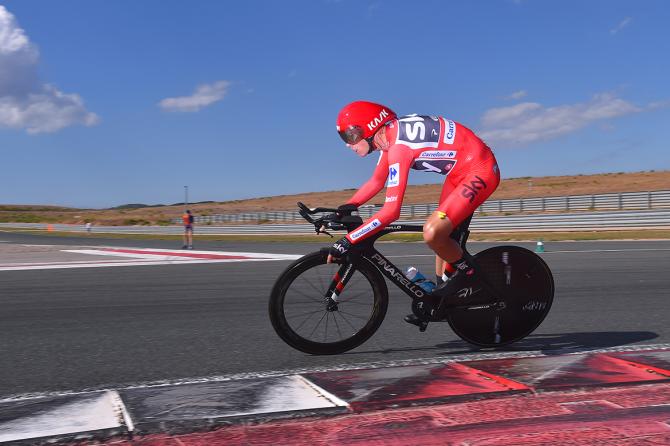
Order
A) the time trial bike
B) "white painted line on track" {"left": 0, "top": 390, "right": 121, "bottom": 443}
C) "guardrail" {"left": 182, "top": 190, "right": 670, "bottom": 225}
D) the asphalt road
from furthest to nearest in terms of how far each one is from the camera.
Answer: "guardrail" {"left": 182, "top": 190, "right": 670, "bottom": 225} < the time trial bike < the asphalt road < "white painted line on track" {"left": 0, "top": 390, "right": 121, "bottom": 443}

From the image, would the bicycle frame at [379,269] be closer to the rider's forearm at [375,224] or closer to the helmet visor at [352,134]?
the rider's forearm at [375,224]

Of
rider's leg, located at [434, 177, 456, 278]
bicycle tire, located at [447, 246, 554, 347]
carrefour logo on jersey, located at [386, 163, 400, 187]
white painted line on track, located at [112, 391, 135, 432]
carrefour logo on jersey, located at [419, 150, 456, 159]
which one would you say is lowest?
white painted line on track, located at [112, 391, 135, 432]

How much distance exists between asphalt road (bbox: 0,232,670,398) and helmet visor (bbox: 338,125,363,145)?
1.53m

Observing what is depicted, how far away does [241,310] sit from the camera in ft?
22.9

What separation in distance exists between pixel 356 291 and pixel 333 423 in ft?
5.57

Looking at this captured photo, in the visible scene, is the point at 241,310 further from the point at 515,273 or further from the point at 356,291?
the point at 515,273

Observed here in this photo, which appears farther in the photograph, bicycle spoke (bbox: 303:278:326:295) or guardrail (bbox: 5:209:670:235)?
guardrail (bbox: 5:209:670:235)

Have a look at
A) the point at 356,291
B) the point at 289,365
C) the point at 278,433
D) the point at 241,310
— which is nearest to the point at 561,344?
the point at 356,291

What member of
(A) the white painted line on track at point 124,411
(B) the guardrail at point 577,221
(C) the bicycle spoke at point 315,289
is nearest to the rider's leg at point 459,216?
(C) the bicycle spoke at point 315,289

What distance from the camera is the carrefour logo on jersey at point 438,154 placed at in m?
4.45

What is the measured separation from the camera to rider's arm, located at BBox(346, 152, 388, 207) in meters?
4.84

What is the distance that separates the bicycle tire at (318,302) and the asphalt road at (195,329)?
0.09 meters

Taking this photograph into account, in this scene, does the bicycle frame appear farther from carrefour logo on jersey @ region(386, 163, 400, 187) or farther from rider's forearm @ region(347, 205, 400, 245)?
carrefour logo on jersey @ region(386, 163, 400, 187)

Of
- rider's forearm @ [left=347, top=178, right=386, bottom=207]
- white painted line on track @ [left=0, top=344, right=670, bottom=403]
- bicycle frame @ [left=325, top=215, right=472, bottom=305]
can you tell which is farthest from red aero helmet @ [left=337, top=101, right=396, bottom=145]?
white painted line on track @ [left=0, top=344, right=670, bottom=403]
